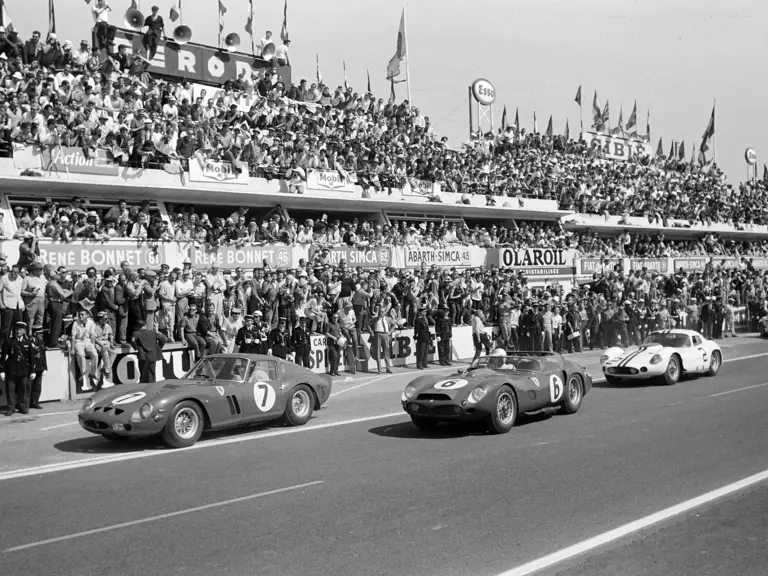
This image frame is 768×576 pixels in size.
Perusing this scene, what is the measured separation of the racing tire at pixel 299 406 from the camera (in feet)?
42.7

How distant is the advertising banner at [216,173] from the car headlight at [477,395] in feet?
49.9

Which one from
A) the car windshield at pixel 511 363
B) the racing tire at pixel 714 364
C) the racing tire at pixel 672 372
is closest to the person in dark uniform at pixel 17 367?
the car windshield at pixel 511 363

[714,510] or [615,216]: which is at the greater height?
[615,216]

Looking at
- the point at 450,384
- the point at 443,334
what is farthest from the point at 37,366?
the point at 443,334

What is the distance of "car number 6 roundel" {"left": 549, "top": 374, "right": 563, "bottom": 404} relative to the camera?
1327cm

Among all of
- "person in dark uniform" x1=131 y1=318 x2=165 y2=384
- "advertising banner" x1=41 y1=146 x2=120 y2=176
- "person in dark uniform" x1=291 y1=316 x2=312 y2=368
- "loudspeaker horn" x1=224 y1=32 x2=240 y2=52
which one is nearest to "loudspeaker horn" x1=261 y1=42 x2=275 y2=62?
"loudspeaker horn" x1=224 y1=32 x2=240 y2=52

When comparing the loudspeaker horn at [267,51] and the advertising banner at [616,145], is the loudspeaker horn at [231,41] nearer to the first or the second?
the loudspeaker horn at [267,51]

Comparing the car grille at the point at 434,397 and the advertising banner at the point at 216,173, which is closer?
the car grille at the point at 434,397

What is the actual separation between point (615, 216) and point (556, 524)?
37509 mm

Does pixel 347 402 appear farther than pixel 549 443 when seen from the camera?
Yes

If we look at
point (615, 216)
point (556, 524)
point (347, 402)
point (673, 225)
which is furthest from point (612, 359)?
point (673, 225)

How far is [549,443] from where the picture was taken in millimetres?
11062

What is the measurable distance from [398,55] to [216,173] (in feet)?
62.5

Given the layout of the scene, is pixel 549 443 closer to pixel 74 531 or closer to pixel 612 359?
pixel 74 531
